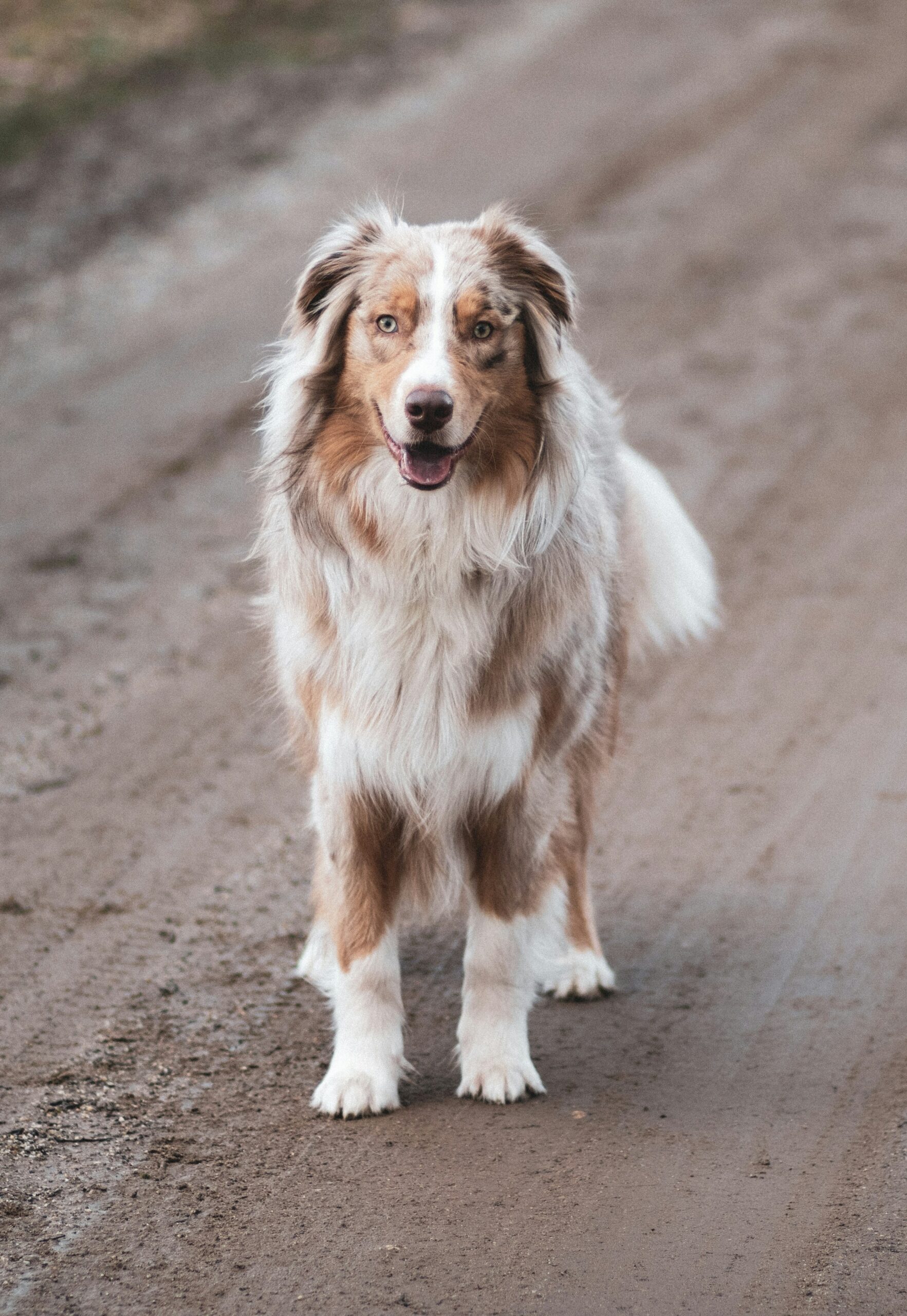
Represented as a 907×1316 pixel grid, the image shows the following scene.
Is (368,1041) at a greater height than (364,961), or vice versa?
(364,961)

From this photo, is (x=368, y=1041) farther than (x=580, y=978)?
No

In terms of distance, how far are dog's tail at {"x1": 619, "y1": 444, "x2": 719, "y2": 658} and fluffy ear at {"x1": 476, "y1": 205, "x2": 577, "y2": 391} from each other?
115 centimetres

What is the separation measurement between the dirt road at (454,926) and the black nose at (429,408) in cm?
183

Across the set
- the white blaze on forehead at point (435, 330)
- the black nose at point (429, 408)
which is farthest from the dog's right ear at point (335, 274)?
the black nose at point (429, 408)

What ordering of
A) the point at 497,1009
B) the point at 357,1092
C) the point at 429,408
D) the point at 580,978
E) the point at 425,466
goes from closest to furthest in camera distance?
the point at 429,408 → the point at 425,466 → the point at 357,1092 → the point at 497,1009 → the point at 580,978

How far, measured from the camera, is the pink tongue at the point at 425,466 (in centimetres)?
366

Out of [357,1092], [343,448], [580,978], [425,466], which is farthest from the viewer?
[580,978]

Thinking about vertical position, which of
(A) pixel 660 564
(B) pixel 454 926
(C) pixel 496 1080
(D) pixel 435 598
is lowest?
(B) pixel 454 926

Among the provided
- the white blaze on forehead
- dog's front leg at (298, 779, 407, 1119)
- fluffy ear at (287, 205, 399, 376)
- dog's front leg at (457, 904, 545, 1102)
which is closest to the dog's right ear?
fluffy ear at (287, 205, 399, 376)

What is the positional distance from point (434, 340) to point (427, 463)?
309 mm

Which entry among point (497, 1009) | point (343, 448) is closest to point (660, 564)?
point (343, 448)

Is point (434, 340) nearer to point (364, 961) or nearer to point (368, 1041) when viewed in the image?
point (364, 961)

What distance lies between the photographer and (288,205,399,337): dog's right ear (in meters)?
3.88

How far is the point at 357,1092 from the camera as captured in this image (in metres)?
3.98
